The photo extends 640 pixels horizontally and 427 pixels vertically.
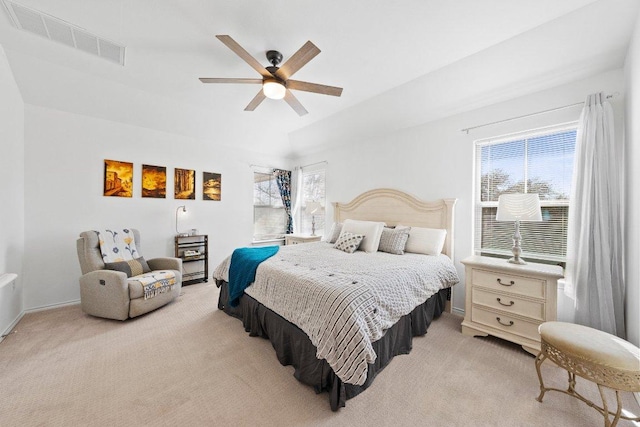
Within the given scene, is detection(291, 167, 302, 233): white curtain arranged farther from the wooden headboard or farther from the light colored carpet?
the light colored carpet

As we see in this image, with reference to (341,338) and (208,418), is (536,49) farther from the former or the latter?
(208,418)

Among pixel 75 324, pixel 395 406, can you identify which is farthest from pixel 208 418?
pixel 75 324

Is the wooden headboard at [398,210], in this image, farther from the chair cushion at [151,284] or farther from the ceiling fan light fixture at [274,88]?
the chair cushion at [151,284]

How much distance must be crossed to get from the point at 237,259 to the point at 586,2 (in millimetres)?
3862

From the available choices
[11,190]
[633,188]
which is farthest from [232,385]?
[633,188]

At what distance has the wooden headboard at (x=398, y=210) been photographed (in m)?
3.25

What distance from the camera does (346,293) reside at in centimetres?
172

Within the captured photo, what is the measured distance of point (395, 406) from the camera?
162 centimetres

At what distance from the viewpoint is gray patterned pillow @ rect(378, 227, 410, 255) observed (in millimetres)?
3178

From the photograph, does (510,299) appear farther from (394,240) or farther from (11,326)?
(11,326)

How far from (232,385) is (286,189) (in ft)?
14.5

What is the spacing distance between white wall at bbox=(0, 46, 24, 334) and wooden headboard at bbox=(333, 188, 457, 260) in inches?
167

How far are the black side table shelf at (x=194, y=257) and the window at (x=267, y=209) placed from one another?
3.80ft

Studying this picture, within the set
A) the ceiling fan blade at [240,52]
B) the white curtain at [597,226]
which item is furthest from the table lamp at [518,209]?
the ceiling fan blade at [240,52]
